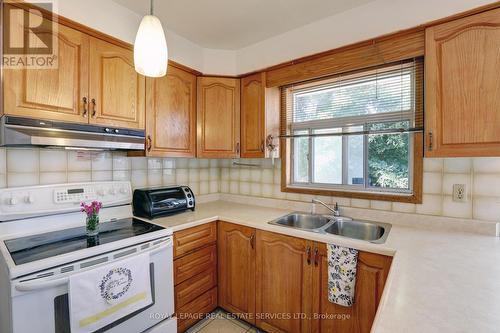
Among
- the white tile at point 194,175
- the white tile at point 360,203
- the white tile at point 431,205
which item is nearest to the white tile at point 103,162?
the white tile at point 194,175

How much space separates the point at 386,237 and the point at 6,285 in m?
1.92

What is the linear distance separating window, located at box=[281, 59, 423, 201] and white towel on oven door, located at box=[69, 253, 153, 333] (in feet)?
4.54

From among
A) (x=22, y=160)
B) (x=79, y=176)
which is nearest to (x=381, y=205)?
(x=79, y=176)

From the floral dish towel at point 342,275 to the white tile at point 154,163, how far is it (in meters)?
1.64

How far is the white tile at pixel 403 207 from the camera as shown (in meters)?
1.59

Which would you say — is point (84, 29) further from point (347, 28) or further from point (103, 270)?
point (347, 28)

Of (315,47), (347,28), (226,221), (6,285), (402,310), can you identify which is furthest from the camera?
(226,221)

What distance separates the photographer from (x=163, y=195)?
6.20 feet

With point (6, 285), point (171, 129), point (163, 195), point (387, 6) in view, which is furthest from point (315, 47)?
point (6, 285)

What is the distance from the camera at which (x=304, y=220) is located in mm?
1954

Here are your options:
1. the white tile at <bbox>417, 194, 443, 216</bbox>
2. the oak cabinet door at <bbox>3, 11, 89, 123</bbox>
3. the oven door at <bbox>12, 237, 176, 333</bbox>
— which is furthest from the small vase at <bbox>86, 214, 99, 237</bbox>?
the white tile at <bbox>417, 194, 443, 216</bbox>

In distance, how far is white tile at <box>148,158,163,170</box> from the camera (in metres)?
2.09

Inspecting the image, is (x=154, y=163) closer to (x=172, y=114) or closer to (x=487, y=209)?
(x=172, y=114)

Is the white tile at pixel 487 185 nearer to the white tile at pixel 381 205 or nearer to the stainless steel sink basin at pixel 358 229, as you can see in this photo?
the white tile at pixel 381 205
